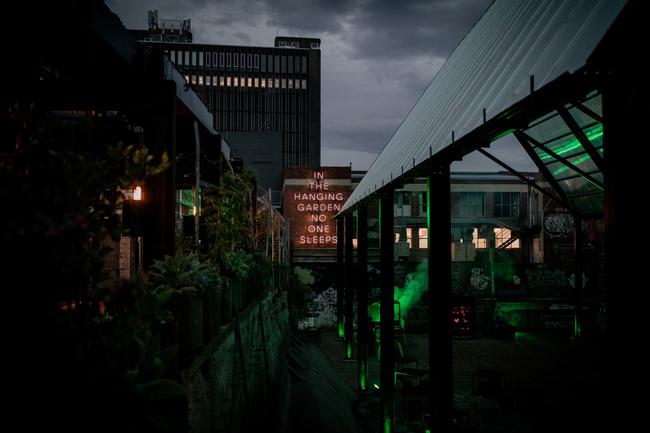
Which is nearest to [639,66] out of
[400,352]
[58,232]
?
[58,232]

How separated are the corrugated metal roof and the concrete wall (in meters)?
2.95

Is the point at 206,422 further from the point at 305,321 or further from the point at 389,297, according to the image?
the point at 305,321

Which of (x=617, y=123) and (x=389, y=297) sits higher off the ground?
(x=617, y=123)

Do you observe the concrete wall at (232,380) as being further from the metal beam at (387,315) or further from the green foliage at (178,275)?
the metal beam at (387,315)

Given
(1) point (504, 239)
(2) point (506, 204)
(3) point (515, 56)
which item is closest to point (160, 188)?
(3) point (515, 56)

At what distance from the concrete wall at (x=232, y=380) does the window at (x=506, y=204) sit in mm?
29896

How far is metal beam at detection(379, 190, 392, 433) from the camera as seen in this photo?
7844 millimetres

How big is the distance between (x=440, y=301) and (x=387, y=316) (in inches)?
99.3

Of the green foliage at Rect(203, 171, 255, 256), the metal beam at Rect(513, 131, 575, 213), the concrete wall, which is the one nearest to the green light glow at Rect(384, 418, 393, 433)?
the concrete wall

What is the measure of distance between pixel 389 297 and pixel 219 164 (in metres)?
4.00

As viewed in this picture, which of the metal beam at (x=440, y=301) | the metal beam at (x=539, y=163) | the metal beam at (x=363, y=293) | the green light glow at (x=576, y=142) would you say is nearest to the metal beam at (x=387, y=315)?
the metal beam at (x=440, y=301)

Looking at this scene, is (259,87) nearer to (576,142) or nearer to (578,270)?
(578,270)

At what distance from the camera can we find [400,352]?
12.8 m

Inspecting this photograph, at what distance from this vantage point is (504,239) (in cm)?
3466
